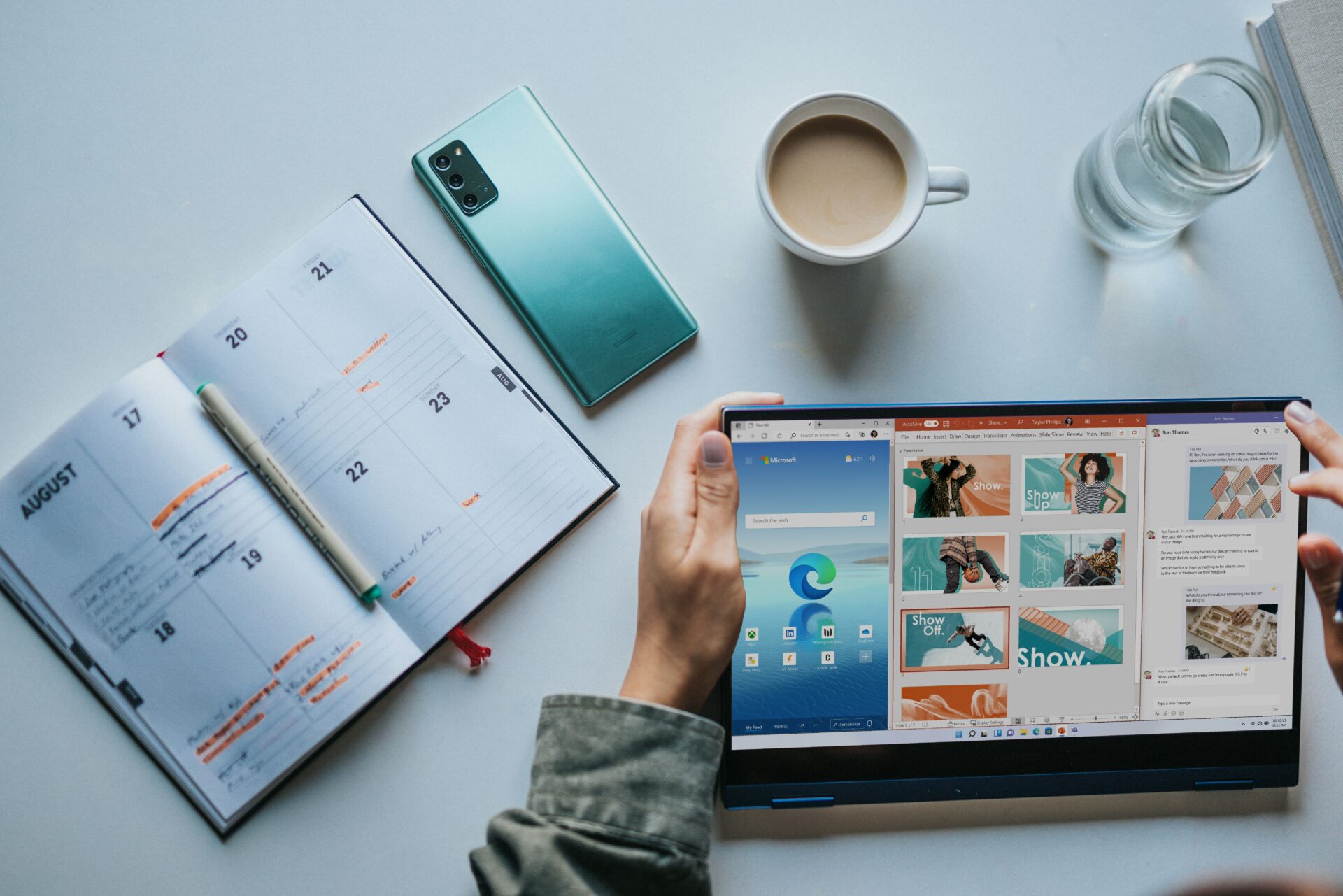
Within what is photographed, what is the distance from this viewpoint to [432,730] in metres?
0.72

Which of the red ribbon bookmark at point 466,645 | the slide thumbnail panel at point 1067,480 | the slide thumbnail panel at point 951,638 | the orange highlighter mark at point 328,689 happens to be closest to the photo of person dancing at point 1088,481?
the slide thumbnail panel at point 1067,480

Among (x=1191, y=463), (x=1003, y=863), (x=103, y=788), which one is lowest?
(x=1003, y=863)

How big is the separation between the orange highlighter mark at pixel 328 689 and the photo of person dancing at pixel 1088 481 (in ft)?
2.02

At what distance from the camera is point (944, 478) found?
676 mm

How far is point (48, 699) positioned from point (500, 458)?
1.45ft

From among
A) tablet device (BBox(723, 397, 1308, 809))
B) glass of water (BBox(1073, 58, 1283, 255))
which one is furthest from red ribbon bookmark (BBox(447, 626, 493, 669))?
glass of water (BBox(1073, 58, 1283, 255))

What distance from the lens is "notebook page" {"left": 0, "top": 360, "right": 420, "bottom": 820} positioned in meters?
0.69

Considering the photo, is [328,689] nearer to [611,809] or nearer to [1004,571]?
[611,809]

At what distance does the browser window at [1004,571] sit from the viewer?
2.21 ft

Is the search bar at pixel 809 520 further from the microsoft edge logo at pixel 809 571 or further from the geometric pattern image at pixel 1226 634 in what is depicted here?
the geometric pattern image at pixel 1226 634

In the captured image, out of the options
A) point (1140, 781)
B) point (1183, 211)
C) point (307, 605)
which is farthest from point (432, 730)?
point (1183, 211)

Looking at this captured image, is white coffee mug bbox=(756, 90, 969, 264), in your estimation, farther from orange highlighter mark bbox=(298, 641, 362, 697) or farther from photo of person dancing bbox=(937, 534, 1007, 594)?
orange highlighter mark bbox=(298, 641, 362, 697)

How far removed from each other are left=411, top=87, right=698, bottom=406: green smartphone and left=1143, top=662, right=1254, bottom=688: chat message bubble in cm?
49

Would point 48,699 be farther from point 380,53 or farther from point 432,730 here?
point 380,53
